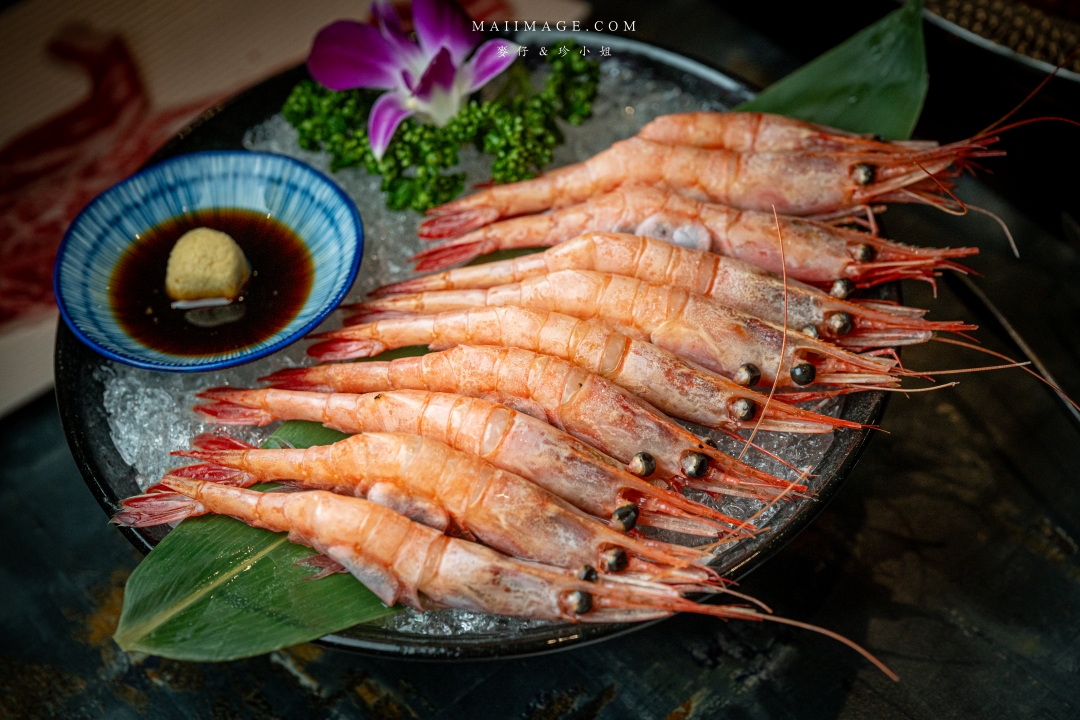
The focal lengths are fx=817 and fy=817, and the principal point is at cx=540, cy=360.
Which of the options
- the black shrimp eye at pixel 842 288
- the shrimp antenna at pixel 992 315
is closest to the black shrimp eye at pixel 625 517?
the black shrimp eye at pixel 842 288

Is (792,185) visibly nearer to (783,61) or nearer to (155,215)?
(783,61)

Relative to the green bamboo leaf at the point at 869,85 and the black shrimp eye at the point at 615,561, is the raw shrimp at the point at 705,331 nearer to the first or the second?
the black shrimp eye at the point at 615,561

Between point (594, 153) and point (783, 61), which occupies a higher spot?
point (783, 61)

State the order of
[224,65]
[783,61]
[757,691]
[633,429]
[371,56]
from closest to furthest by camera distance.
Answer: [633,429] → [757,691] → [371,56] → [783,61] → [224,65]

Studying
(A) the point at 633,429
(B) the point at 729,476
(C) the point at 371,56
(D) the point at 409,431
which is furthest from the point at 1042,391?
(C) the point at 371,56

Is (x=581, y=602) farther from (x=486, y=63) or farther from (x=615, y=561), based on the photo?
(x=486, y=63)

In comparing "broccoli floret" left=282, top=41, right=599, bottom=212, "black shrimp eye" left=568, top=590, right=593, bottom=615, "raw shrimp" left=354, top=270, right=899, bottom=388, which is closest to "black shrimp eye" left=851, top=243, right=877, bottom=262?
"raw shrimp" left=354, top=270, right=899, bottom=388
